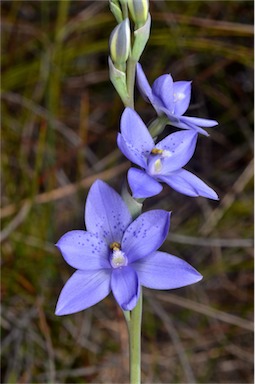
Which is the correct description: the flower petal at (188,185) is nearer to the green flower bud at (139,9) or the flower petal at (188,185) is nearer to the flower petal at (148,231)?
the flower petal at (148,231)

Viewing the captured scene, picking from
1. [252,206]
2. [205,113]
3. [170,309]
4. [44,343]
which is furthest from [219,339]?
[205,113]

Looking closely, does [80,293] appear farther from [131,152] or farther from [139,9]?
[139,9]

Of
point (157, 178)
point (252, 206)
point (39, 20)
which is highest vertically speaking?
point (39, 20)

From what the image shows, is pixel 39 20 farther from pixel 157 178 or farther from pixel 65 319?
pixel 157 178

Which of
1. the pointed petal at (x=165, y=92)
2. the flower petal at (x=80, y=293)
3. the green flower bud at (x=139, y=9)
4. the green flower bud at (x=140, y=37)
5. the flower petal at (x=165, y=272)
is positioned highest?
the green flower bud at (x=139, y=9)

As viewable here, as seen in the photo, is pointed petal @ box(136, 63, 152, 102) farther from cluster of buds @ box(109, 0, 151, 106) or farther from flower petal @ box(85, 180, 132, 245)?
flower petal @ box(85, 180, 132, 245)

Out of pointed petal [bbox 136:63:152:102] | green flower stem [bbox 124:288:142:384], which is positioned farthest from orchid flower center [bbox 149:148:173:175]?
green flower stem [bbox 124:288:142:384]

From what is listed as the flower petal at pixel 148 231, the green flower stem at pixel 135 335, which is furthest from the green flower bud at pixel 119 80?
the green flower stem at pixel 135 335
